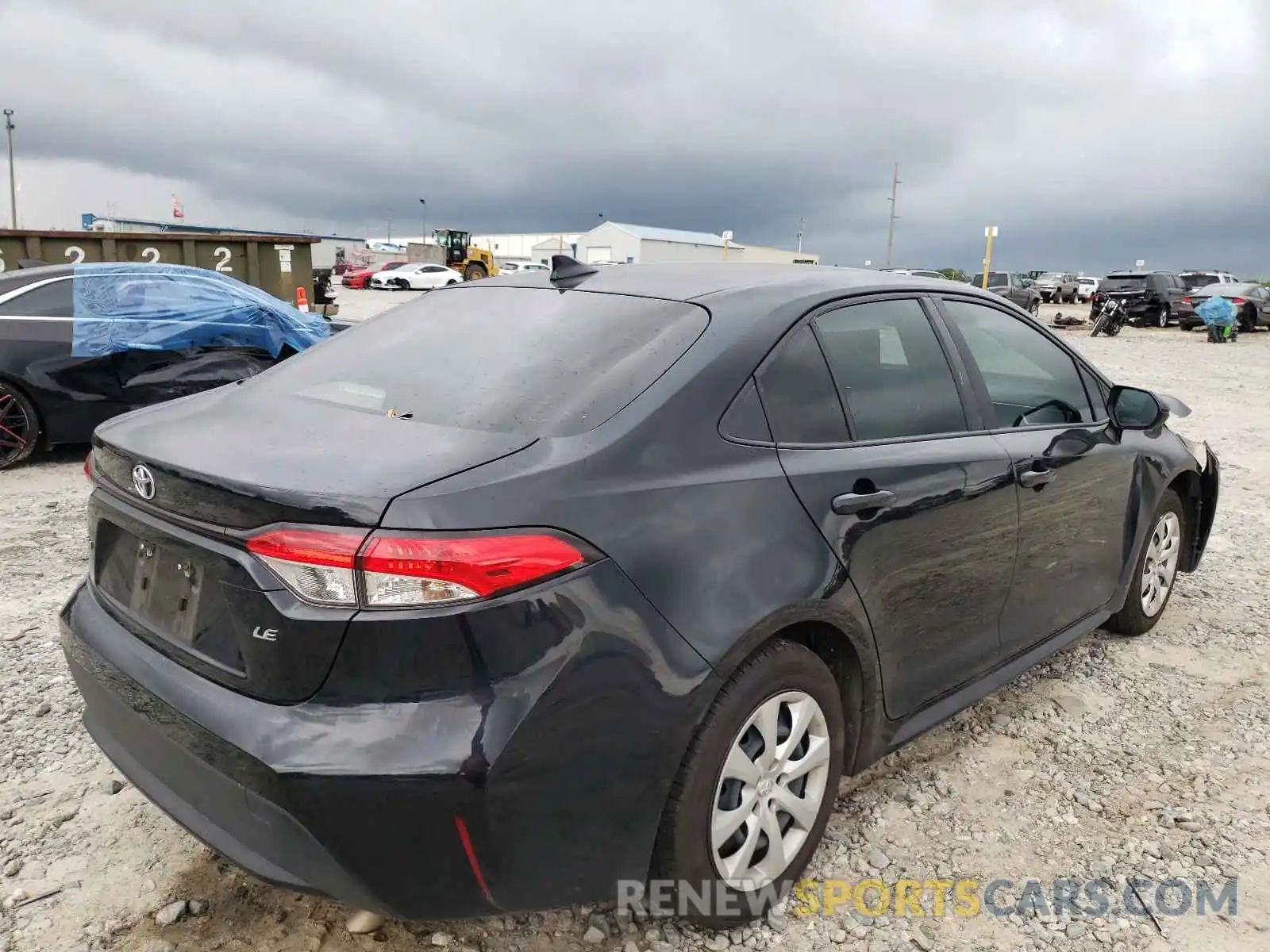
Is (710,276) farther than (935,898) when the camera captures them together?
Yes

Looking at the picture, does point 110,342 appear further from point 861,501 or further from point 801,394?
point 861,501

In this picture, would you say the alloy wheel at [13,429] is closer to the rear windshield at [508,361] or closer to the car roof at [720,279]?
the rear windshield at [508,361]

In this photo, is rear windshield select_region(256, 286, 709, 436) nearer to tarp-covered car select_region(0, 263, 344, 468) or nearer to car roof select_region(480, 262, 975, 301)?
car roof select_region(480, 262, 975, 301)

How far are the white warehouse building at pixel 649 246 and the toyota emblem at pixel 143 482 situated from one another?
66.7 metres

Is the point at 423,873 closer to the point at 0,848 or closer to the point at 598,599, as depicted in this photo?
the point at 598,599

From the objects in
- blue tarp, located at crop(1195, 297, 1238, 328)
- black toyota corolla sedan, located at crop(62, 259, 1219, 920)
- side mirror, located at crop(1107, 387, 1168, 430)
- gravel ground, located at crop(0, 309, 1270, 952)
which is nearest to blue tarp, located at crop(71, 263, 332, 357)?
gravel ground, located at crop(0, 309, 1270, 952)

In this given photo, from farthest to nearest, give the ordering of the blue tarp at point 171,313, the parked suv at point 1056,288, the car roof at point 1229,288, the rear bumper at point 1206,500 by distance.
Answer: the parked suv at point 1056,288 → the car roof at point 1229,288 → the blue tarp at point 171,313 → the rear bumper at point 1206,500

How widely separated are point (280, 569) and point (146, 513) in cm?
56

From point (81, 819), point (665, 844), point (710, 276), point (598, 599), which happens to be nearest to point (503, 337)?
point (710, 276)

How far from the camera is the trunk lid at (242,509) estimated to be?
69.3 inches

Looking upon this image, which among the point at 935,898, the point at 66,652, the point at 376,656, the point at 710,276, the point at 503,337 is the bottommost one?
the point at 935,898

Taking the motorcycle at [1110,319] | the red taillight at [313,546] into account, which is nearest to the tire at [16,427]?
the red taillight at [313,546]

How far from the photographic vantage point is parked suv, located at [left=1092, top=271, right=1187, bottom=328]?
25311 mm

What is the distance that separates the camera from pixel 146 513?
6.88 ft
